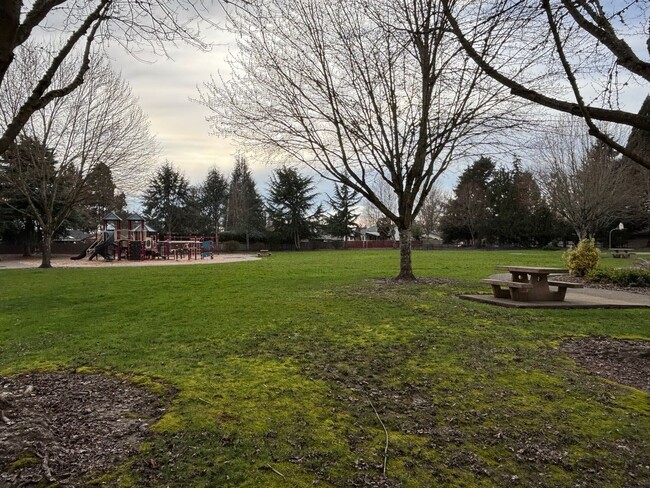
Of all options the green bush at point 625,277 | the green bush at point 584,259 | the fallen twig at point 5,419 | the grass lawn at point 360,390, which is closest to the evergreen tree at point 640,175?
the green bush at point 584,259

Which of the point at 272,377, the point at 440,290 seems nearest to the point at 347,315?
the point at 272,377

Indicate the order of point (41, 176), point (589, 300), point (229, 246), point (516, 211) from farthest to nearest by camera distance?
point (516, 211)
point (229, 246)
point (41, 176)
point (589, 300)

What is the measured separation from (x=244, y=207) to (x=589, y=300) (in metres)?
46.5

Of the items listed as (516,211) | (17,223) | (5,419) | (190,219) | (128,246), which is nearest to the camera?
(5,419)

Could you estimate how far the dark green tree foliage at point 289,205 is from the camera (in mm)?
48281

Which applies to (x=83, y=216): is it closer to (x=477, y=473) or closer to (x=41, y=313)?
(x=41, y=313)

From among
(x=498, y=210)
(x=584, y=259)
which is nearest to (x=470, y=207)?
(x=498, y=210)

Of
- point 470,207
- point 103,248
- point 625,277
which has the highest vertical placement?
point 470,207

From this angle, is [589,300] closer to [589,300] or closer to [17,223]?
[589,300]

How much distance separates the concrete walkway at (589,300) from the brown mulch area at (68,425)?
23.2 ft

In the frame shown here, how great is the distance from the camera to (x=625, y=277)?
40.9 feet

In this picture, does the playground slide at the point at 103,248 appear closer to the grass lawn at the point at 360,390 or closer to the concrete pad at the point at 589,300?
the grass lawn at the point at 360,390

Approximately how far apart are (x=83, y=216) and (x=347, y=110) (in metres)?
29.5

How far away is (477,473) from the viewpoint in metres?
2.68
